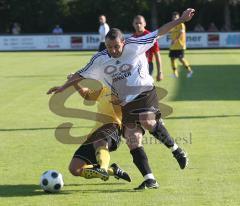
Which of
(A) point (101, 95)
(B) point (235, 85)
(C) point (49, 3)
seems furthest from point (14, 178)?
(C) point (49, 3)

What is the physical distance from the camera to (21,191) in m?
7.91

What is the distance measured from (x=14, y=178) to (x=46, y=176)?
914 millimetres

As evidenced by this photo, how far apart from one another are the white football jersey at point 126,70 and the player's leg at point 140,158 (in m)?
0.42

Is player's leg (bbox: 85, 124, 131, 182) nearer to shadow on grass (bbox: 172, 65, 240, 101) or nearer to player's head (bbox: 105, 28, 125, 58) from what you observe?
player's head (bbox: 105, 28, 125, 58)

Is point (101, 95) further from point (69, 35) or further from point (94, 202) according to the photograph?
point (69, 35)

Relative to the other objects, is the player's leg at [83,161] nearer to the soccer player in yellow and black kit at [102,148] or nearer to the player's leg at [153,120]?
the soccer player in yellow and black kit at [102,148]

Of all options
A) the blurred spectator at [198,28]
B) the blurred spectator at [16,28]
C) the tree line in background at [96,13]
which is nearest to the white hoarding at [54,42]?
the blurred spectator at [198,28]

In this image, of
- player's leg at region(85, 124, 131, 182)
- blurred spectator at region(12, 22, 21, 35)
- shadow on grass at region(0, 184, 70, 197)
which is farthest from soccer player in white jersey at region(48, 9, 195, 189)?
blurred spectator at region(12, 22, 21, 35)

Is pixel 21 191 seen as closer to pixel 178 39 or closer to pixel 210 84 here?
pixel 210 84

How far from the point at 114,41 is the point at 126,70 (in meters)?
0.45

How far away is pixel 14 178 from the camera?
858 centimetres

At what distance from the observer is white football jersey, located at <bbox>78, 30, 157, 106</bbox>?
8117 millimetres

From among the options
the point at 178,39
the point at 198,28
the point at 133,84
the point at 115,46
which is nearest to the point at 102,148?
the point at 133,84

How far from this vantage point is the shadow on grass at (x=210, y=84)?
17.9 metres
